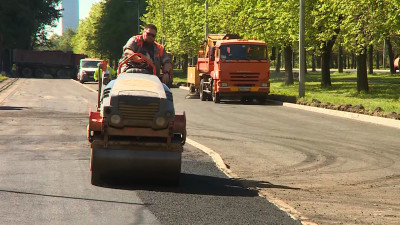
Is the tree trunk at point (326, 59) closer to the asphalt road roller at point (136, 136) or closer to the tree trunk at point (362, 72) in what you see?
the tree trunk at point (362, 72)

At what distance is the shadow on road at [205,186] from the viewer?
390 inches

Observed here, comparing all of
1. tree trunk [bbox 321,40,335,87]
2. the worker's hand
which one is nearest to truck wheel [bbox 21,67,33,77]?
tree trunk [bbox 321,40,335,87]

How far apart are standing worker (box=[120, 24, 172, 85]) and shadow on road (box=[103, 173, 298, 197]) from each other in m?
1.50

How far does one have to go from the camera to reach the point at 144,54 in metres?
11.1

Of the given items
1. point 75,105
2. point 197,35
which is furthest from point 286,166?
point 197,35

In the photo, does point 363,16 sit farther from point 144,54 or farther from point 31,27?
point 31,27

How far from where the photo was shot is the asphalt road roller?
32.4ft

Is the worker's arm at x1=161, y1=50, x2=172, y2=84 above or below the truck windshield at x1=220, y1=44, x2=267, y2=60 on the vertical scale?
below

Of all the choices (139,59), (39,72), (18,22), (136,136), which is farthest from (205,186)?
(18,22)

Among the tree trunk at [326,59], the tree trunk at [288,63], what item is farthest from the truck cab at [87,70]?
the tree trunk at [326,59]

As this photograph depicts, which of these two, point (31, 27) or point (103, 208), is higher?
point (31, 27)

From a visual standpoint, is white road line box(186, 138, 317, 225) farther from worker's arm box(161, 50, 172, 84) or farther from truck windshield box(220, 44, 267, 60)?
truck windshield box(220, 44, 267, 60)

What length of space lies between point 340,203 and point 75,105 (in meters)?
20.8

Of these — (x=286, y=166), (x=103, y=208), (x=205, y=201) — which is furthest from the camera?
(x=286, y=166)
